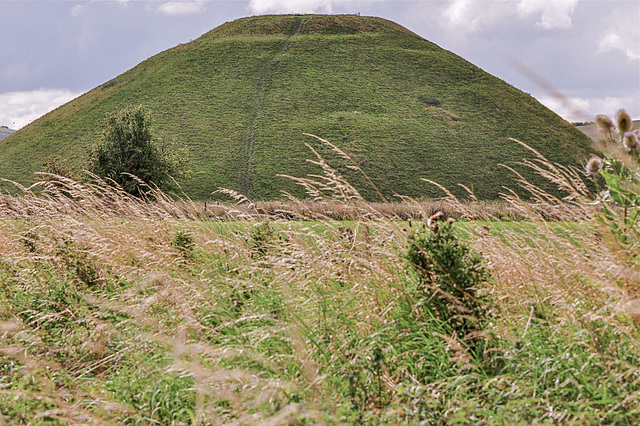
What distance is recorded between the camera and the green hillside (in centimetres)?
4962

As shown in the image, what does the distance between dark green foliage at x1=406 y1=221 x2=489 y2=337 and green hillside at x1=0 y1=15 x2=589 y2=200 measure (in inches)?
1580

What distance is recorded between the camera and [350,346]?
12.8ft

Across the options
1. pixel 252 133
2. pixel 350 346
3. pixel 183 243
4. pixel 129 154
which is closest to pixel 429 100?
pixel 252 133

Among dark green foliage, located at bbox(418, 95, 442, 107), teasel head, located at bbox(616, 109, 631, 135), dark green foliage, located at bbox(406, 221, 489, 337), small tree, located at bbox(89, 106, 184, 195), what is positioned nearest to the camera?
dark green foliage, located at bbox(406, 221, 489, 337)

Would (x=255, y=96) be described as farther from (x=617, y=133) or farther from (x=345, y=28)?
(x=617, y=133)

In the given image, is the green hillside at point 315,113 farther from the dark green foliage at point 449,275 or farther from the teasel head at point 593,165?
the dark green foliage at point 449,275

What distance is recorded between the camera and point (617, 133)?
5043 mm

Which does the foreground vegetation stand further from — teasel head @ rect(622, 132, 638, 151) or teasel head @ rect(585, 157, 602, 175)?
teasel head @ rect(622, 132, 638, 151)

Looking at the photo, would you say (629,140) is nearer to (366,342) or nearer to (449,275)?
(449,275)

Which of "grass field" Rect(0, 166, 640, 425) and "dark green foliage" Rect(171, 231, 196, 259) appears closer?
"grass field" Rect(0, 166, 640, 425)

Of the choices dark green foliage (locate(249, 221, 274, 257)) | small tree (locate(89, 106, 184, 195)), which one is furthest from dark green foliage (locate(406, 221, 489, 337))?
small tree (locate(89, 106, 184, 195))

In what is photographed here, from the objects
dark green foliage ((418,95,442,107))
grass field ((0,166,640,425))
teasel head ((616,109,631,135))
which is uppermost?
dark green foliage ((418,95,442,107))

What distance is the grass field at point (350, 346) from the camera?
309cm

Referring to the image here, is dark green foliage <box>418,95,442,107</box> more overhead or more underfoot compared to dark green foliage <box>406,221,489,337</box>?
more overhead
